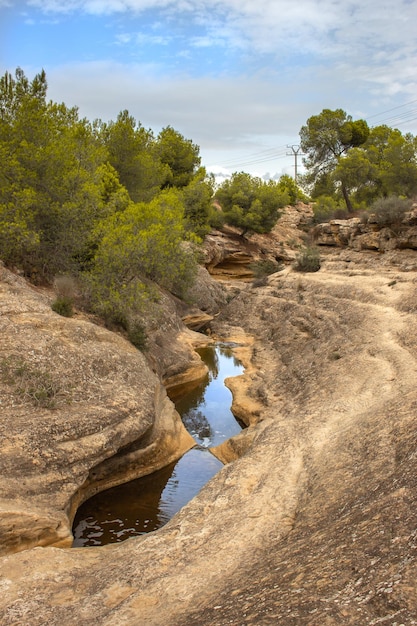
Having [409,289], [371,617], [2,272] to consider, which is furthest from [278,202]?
[371,617]

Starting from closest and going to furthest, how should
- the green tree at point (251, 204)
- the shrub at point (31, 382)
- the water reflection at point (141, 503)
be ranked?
the water reflection at point (141, 503), the shrub at point (31, 382), the green tree at point (251, 204)

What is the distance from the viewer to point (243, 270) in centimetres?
5259

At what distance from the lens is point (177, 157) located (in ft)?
162

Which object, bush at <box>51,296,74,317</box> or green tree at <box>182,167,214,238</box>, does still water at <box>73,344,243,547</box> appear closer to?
bush at <box>51,296,74,317</box>

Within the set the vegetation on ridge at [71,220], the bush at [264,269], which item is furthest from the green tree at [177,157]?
the vegetation on ridge at [71,220]

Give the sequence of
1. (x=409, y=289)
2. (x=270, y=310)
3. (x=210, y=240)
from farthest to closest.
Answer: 1. (x=210, y=240)
2. (x=270, y=310)
3. (x=409, y=289)

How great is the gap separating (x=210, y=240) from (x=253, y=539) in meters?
41.7

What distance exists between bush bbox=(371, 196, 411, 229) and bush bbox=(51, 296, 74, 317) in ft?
83.5

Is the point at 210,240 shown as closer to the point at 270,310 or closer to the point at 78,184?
the point at 270,310

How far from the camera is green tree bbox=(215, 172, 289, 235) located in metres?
53.2

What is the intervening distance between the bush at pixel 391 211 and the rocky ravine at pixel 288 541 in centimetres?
1916

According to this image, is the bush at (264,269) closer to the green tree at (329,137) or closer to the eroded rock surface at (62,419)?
the green tree at (329,137)

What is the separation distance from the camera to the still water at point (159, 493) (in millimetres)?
12523

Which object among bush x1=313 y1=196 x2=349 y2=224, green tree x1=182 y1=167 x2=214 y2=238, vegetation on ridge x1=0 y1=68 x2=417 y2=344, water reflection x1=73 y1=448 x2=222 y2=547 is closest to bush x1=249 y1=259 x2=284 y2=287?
green tree x1=182 y1=167 x2=214 y2=238
